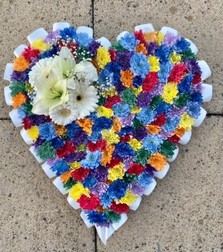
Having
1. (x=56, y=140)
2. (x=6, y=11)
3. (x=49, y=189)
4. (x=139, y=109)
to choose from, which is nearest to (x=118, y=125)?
(x=139, y=109)

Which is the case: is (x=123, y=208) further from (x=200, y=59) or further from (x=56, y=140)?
(x=200, y=59)

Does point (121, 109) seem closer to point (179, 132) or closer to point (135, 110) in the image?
point (135, 110)

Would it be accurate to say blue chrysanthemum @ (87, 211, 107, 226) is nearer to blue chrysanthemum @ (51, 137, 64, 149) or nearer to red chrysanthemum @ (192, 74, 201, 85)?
blue chrysanthemum @ (51, 137, 64, 149)

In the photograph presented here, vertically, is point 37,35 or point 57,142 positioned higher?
point 37,35

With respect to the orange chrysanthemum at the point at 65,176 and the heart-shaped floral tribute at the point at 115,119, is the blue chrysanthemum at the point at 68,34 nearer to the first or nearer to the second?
the heart-shaped floral tribute at the point at 115,119

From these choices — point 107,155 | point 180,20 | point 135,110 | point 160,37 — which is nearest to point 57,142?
point 107,155

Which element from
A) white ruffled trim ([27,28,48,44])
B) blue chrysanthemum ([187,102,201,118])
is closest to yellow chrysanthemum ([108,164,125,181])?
blue chrysanthemum ([187,102,201,118])
